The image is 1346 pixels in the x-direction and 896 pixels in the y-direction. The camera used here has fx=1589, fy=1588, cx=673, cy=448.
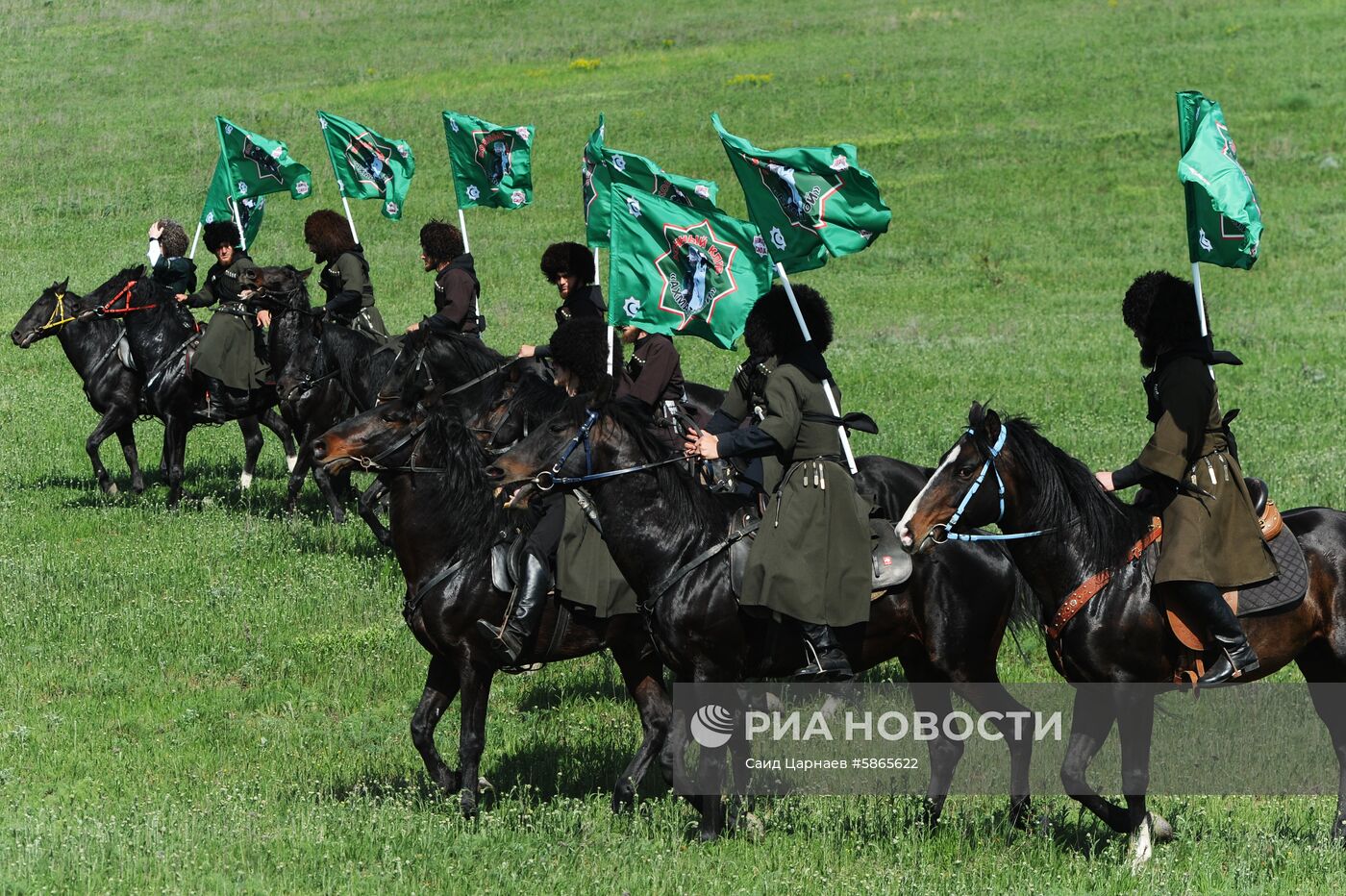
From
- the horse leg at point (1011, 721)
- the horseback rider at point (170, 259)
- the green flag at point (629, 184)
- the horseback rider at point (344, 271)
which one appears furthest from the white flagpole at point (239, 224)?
the horse leg at point (1011, 721)

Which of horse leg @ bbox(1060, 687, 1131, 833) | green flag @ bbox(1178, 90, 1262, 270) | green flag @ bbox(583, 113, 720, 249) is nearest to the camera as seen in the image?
horse leg @ bbox(1060, 687, 1131, 833)

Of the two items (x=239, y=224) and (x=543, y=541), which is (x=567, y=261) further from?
(x=239, y=224)

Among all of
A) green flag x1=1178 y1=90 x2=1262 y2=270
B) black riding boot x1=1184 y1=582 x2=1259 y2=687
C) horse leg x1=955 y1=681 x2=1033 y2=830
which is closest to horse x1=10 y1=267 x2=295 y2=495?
horse leg x1=955 y1=681 x2=1033 y2=830

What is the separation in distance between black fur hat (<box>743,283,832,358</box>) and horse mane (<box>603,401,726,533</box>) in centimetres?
77

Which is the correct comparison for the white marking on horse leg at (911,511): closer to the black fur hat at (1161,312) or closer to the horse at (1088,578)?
the horse at (1088,578)

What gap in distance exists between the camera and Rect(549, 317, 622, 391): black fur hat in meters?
10.8

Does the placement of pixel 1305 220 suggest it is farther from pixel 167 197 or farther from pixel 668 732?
pixel 668 732

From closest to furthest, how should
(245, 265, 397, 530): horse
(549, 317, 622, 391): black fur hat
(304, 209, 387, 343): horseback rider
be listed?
(549, 317, 622, 391): black fur hat
(245, 265, 397, 530): horse
(304, 209, 387, 343): horseback rider

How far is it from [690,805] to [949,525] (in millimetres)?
2357

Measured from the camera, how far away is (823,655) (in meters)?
9.06

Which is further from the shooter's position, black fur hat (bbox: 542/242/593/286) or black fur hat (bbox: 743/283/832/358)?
black fur hat (bbox: 542/242/593/286)

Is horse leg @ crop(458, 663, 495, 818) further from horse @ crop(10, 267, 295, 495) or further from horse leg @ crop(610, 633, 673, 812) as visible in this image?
horse @ crop(10, 267, 295, 495)

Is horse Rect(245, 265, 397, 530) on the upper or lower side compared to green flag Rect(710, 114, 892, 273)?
lower

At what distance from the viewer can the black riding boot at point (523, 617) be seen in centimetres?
963
